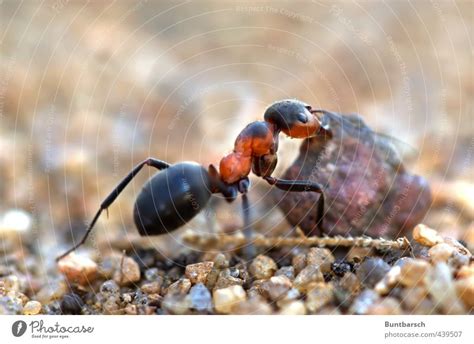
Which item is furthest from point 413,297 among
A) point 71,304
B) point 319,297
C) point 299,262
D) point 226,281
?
point 71,304

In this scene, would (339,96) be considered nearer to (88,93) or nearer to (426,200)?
(426,200)

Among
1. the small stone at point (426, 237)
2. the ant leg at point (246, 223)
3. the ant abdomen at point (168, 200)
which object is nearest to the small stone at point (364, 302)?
the small stone at point (426, 237)

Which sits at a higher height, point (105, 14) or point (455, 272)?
point (105, 14)

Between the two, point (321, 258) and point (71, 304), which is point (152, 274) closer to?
point (71, 304)

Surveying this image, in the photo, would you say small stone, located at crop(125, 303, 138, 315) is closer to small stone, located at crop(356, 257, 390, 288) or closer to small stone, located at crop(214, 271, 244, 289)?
small stone, located at crop(214, 271, 244, 289)

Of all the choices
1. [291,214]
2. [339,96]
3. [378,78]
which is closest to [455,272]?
[291,214]
